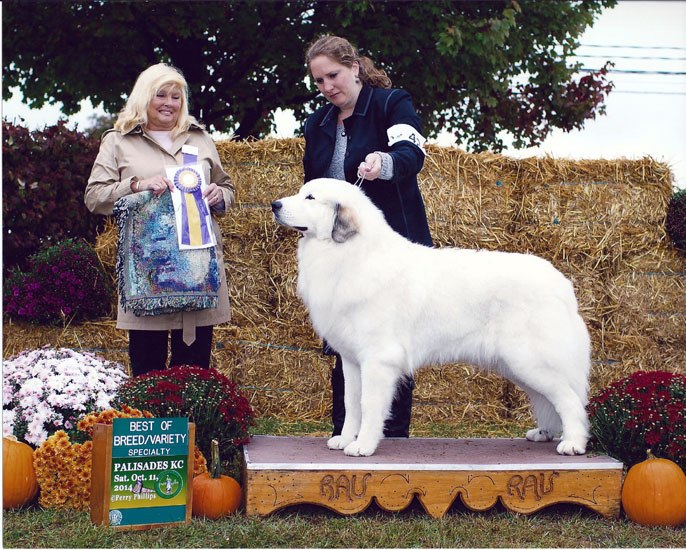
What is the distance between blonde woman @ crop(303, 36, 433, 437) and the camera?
3854mm

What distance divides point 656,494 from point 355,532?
4.90ft

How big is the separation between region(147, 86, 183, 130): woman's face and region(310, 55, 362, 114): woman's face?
0.89 m

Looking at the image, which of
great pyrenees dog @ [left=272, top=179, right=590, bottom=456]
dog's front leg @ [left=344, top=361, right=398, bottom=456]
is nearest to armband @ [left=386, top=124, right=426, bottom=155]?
great pyrenees dog @ [left=272, top=179, right=590, bottom=456]

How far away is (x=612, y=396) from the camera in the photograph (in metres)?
3.83

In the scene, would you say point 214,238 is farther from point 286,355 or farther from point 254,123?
point 254,123

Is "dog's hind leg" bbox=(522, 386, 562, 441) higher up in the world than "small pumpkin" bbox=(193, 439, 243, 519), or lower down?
higher up

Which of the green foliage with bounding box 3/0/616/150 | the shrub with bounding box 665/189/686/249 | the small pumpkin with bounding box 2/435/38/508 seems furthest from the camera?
the green foliage with bounding box 3/0/616/150

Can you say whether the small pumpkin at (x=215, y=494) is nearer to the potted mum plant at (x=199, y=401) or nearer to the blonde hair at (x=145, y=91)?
the potted mum plant at (x=199, y=401)

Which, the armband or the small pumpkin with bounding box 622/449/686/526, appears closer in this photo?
the small pumpkin with bounding box 622/449/686/526

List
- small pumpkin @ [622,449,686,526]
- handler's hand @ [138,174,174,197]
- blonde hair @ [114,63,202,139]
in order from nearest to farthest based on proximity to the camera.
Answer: small pumpkin @ [622,449,686,526]
handler's hand @ [138,174,174,197]
blonde hair @ [114,63,202,139]

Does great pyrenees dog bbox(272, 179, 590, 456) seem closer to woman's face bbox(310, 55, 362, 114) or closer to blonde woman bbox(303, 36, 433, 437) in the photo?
blonde woman bbox(303, 36, 433, 437)

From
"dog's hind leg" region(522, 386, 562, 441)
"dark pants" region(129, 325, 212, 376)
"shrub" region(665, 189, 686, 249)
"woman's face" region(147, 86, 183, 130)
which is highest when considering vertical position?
"woman's face" region(147, 86, 183, 130)

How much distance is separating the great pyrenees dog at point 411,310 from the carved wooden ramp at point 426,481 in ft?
0.74

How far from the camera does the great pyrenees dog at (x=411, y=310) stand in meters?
3.56
